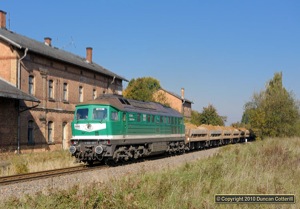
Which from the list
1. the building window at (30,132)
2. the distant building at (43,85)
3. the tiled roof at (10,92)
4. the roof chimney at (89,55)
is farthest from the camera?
the roof chimney at (89,55)

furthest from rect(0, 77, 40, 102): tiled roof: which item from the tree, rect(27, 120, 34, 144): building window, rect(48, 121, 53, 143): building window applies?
the tree

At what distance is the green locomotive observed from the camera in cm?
1686

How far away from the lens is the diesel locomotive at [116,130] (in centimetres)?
1688

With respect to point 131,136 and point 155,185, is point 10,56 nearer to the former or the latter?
point 131,136

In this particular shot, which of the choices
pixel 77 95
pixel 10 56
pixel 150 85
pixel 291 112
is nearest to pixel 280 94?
pixel 291 112

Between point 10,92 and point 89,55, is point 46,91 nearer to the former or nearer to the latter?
point 10,92

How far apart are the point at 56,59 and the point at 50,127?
217 inches

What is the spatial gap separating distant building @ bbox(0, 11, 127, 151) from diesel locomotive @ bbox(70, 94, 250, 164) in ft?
29.0

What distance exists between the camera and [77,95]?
32938mm

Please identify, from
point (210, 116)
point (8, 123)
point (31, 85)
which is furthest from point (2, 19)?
point (210, 116)

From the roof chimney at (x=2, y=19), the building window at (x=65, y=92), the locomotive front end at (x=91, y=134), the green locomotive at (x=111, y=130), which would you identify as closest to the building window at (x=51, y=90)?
the building window at (x=65, y=92)

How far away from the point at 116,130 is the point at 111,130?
43 centimetres

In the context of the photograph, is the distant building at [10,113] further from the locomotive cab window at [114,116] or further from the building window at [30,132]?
the locomotive cab window at [114,116]

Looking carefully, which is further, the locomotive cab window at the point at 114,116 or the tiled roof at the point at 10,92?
the tiled roof at the point at 10,92
